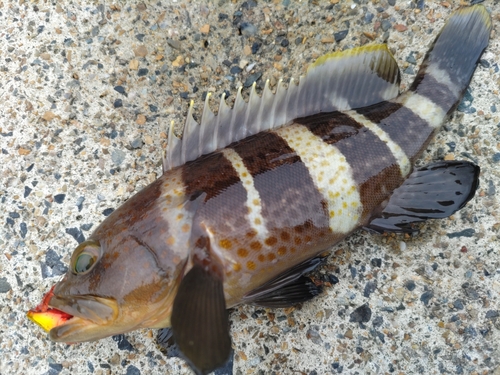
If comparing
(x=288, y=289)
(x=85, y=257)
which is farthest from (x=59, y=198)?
(x=288, y=289)

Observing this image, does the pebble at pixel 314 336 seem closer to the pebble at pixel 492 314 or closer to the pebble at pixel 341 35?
the pebble at pixel 492 314

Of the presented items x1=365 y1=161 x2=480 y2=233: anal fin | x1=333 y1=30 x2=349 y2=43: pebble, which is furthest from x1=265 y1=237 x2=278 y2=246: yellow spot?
x1=333 y1=30 x2=349 y2=43: pebble

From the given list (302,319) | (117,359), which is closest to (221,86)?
(302,319)

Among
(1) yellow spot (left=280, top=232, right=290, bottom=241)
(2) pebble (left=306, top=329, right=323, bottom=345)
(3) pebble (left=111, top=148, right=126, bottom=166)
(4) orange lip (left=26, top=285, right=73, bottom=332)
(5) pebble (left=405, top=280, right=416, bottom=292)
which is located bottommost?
(2) pebble (left=306, top=329, right=323, bottom=345)

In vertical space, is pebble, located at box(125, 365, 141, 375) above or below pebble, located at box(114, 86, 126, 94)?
below

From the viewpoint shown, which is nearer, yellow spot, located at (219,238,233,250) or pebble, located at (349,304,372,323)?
yellow spot, located at (219,238,233,250)

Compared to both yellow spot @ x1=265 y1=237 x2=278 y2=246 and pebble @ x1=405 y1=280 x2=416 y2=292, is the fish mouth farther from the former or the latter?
pebble @ x1=405 y1=280 x2=416 y2=292

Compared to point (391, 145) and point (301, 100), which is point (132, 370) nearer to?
point (301, 100)
